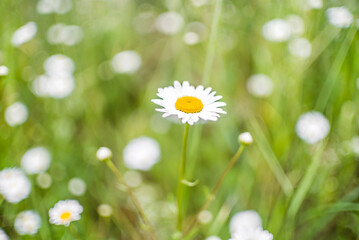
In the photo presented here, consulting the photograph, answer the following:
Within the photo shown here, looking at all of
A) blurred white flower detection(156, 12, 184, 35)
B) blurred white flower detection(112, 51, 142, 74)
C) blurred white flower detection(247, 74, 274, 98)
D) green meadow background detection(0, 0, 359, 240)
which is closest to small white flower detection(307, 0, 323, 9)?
green meadow background detection(0, 0, 359, 240)

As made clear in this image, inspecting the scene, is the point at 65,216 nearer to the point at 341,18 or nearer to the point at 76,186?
the point at 76,186

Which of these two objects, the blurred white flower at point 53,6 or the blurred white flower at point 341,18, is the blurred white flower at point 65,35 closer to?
the blurred white flower at point 53,6

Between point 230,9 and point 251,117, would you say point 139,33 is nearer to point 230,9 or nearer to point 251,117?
point 230,9

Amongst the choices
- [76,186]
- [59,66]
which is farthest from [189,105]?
[59,66]

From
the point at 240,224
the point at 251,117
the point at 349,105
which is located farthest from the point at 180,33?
the point at 240,224

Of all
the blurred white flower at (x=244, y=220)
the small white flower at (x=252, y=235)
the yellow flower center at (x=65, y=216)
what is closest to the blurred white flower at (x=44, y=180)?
the yellow flower center at (x=65, y=216)

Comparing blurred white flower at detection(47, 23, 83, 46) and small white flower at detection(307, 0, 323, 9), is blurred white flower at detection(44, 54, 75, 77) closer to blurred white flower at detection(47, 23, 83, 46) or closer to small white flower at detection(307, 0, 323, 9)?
blurred white flower at detection(47, 23, 83, 46)
